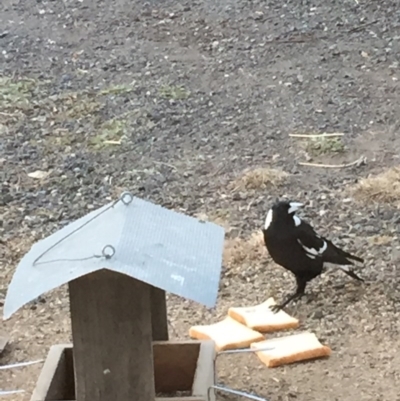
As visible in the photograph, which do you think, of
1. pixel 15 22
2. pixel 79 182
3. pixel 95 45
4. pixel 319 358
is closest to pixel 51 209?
pixel 79 182

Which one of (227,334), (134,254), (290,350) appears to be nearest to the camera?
(134,254)

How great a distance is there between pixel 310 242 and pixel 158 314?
90 cm

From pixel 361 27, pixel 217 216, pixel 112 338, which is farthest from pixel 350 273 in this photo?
pixel 361 27

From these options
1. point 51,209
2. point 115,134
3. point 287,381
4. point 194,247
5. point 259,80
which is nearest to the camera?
point 194,247

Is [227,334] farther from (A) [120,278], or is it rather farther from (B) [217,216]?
(B) [217,216]

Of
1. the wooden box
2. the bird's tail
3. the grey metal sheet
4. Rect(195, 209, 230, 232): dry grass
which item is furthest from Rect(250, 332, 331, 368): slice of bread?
Rect(195, 209, 230, 232): dry grass

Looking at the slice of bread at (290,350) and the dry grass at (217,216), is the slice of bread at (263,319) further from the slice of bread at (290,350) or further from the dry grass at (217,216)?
the dry grass at (217,216)

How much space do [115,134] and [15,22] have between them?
2.77 metres

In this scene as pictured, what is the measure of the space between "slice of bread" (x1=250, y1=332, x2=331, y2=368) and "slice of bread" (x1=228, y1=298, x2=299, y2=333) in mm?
135

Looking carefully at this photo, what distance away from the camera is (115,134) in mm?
5180

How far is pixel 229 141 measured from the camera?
5.06m

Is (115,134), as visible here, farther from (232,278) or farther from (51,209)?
(232,278)

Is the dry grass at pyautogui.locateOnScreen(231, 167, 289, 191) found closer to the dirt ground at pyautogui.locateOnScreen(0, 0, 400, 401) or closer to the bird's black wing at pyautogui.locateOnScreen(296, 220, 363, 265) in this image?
the dirt ground at pyautogui.locateOnScreen(0, 0, 400, 401)

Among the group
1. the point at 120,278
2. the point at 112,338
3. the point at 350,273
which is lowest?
the point at 350,273
